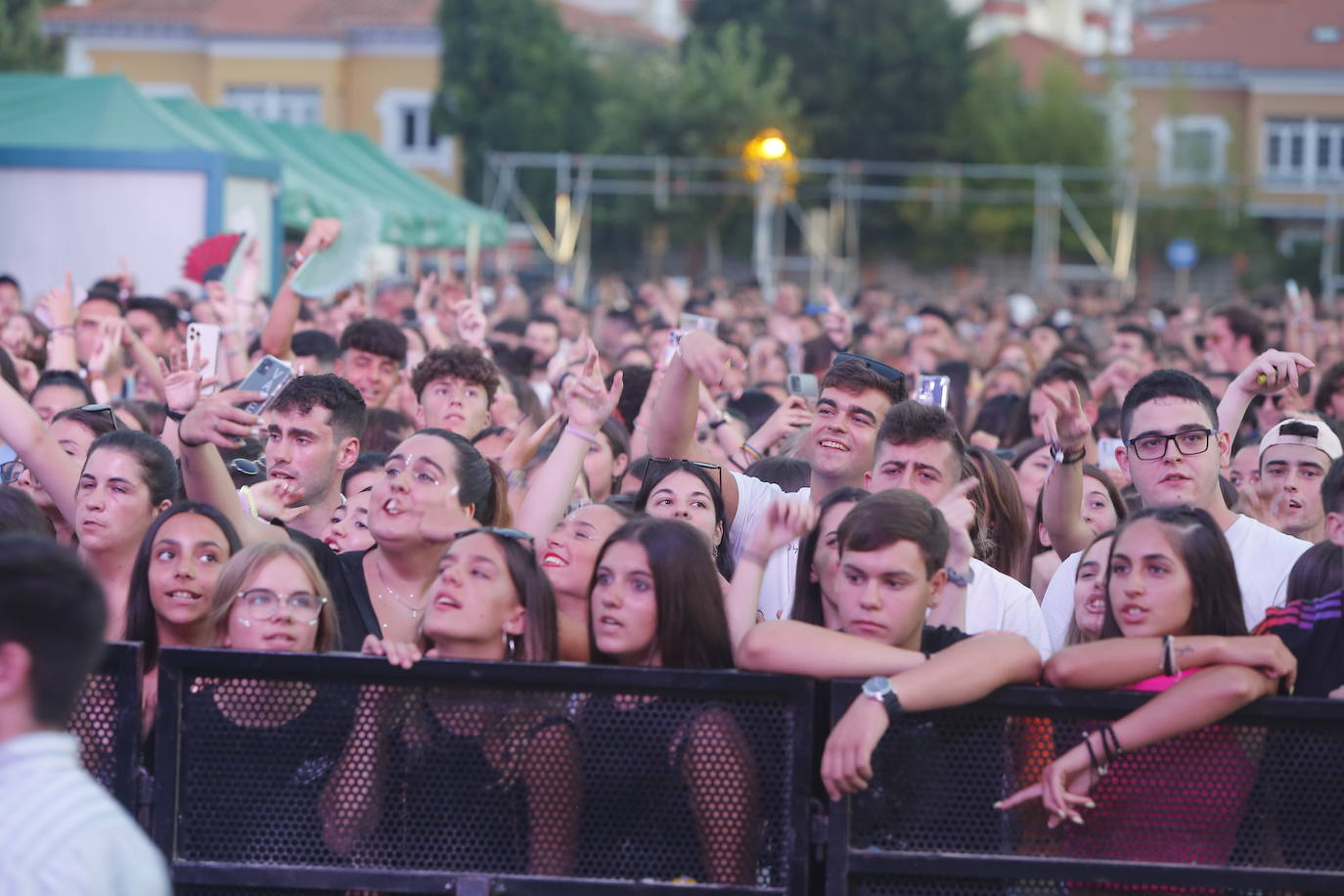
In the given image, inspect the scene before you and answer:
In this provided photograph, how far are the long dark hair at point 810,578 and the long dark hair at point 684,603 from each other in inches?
22.2

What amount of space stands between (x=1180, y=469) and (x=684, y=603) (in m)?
2.10

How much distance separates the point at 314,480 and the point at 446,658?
2.57 metres

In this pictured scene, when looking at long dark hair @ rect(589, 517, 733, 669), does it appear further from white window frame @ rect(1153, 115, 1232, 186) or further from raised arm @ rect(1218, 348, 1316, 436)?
white window frame @ rect(1153, 115, 1232, 186)

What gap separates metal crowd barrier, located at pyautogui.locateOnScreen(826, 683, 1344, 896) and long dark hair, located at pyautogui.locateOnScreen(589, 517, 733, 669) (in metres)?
0.53

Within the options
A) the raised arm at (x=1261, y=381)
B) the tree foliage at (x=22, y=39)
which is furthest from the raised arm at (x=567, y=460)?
the tree foliage at (x=22, y=39)

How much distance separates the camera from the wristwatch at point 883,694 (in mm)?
3795

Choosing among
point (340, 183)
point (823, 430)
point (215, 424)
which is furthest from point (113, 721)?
point (340, 183)

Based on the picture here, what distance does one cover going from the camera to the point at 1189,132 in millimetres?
51125

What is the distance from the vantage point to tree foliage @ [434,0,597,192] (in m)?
49.6

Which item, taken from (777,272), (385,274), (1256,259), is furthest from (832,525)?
(1256,259)

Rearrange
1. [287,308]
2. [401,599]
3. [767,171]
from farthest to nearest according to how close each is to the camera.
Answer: [767,171] < [287,308] < [401,599]

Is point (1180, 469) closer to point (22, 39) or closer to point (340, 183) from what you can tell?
point (340, 183)

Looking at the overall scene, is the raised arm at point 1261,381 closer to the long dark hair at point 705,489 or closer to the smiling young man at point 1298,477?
the smiling young man at point 1298,477

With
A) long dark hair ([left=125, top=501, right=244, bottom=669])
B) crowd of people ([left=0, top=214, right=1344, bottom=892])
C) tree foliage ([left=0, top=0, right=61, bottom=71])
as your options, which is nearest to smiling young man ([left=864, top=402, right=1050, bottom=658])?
crowd of people ([left=0, top=214, right=1344, bottom=892])
